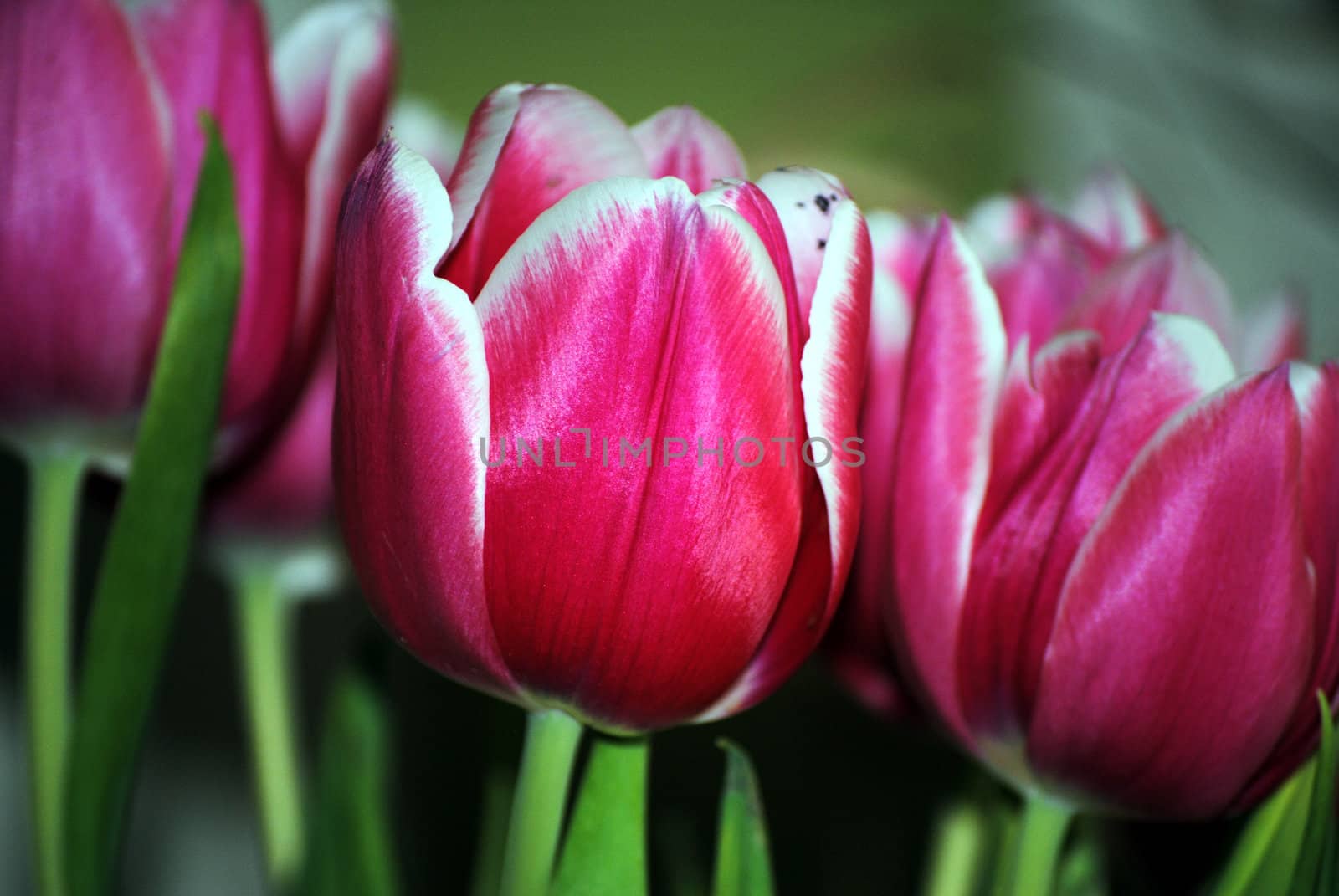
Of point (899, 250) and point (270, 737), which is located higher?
point (899, 250)

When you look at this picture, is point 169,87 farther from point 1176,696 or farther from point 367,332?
point 1176,696

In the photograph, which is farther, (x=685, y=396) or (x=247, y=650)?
(x=247, y=650)

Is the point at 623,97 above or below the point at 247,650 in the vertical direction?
above

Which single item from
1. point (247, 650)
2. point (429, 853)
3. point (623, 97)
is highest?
point (623, 97)

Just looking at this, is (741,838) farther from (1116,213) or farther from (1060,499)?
(1116,213)

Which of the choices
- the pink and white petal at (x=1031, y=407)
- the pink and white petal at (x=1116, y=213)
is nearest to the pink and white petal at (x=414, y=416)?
the pink and white petal at (x=1031, y=407)

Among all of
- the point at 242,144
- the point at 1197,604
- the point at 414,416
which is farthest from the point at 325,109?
the point at 1197,604

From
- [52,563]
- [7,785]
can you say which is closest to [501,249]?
[52,563]
